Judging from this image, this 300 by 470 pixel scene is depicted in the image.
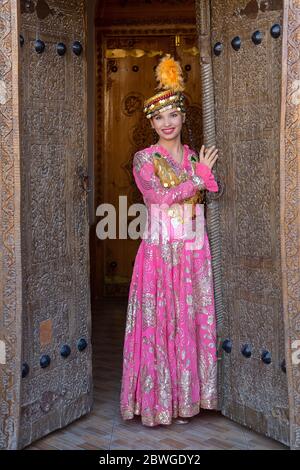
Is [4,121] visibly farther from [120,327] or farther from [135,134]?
[135,134]

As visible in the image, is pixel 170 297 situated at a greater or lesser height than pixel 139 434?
greater

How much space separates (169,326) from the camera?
12.1ft

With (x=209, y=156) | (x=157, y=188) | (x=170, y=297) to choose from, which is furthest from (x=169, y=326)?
(x=209, y=156)

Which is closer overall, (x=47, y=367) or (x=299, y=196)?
(x=299, y=196)

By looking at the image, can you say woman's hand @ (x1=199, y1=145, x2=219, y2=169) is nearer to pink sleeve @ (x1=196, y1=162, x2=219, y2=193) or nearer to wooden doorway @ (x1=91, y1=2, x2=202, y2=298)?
pink sleeve @ (x1=196, y1=162, x2=219, y2=193)

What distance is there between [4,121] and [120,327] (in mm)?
A: 2920

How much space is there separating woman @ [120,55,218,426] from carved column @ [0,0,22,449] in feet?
2.23

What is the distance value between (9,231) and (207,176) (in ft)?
3.26

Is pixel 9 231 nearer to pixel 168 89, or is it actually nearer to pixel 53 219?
pixel 53 219

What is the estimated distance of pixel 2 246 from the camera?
3.16 metres

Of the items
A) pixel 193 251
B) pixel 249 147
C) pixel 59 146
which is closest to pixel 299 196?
pixel 249 147

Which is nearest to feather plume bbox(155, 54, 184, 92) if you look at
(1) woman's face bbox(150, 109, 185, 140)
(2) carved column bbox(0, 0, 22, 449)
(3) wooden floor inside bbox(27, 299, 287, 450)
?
(1) woman's face bbox(150, 109, 185, 140)

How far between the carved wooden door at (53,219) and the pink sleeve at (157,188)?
0.30 metres

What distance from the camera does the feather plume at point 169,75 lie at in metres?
3.66
